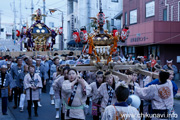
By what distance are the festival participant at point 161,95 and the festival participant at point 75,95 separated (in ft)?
3.88

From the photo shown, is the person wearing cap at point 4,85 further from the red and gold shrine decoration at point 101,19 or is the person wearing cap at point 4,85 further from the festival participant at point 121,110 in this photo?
the festival participant at point 121,110

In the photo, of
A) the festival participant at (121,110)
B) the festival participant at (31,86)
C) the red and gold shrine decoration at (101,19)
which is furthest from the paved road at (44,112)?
the festival participant at (121,110)

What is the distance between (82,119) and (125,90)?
2018mm

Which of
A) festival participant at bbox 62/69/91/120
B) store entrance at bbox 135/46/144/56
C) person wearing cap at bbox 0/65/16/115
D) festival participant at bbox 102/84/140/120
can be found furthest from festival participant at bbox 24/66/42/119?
store entrance at bbox 135/46/144/56

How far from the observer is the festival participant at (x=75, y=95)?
5.05m

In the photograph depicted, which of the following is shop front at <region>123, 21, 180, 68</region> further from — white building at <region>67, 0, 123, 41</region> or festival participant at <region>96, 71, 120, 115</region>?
white building at <region>67, 0, 123, 41</region>

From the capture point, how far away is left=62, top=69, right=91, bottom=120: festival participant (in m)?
5.05

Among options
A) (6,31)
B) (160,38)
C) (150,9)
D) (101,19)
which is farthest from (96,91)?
(6,31)

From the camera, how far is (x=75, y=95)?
16.6 ft

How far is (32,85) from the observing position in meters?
7.88

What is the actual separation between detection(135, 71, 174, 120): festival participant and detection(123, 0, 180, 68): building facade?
13537mm

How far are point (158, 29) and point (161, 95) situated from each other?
13.9 m

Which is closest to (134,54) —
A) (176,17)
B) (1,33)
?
(176,17)

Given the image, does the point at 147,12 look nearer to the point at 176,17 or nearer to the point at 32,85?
the point at 176,17
